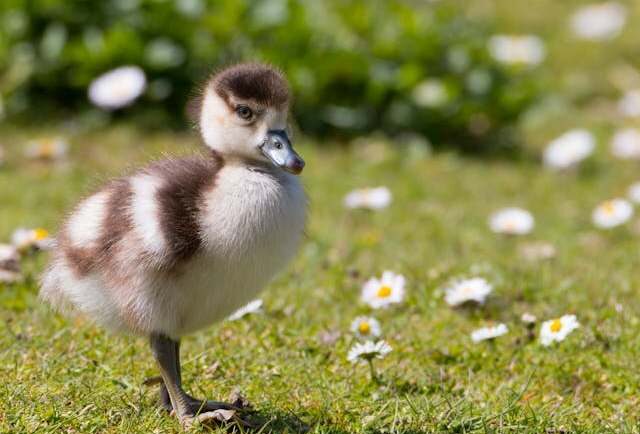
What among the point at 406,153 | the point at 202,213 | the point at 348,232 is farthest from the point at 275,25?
the point at 202,213

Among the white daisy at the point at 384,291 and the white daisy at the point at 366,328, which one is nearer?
the white daisy at the point at 366,328

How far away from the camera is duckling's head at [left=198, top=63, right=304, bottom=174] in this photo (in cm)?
353

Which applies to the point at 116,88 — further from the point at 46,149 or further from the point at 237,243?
the point at 237,243

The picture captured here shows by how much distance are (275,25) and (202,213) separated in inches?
183

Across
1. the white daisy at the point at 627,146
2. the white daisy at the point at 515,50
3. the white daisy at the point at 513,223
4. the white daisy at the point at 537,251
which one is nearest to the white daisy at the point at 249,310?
the white daisy at the point at 537,251

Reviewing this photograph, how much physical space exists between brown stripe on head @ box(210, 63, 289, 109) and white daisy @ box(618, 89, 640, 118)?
231 inches

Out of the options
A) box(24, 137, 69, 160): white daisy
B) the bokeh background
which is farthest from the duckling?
box(24, 137, 69, 160): white daisy

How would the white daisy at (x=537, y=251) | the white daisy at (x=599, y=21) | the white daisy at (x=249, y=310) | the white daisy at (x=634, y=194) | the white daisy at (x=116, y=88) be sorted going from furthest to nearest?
the white daisy at (x=599, y=21)
the white daisy at (x=116, y=88)
the white daisy at (x=634, y=194)
the white daisy at (x=537, y=251)
the white daisy at (x=249, y=310)

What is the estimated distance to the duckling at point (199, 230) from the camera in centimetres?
340

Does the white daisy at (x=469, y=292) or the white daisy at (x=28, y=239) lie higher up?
the white daisy at (x=28, y=239)

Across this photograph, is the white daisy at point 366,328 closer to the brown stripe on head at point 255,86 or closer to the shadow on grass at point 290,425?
the shadow on grass at point 290,425

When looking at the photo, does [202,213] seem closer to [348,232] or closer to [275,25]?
[348,232]

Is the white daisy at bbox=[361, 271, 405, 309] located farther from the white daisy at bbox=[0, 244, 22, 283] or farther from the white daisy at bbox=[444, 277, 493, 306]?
the white daisy at bbox=[0, 244, 22, 283]

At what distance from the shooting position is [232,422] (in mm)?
3535
